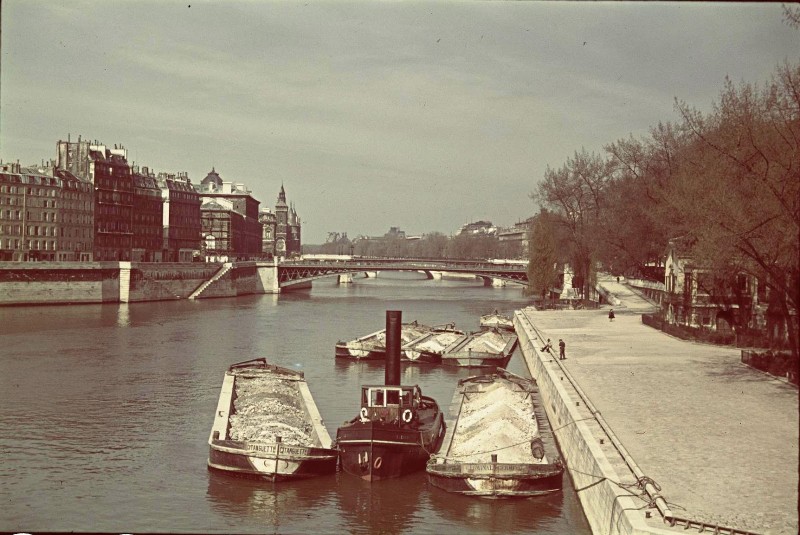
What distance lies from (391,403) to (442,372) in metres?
22.2

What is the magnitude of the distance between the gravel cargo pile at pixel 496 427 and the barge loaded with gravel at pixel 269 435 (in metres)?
3.61

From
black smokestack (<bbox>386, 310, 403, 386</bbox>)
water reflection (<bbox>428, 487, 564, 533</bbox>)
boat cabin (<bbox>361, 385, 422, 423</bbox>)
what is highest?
black smokestack (<bbox>386, 310, 403, 386</bbox>)

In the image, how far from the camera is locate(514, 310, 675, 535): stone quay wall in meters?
16.6

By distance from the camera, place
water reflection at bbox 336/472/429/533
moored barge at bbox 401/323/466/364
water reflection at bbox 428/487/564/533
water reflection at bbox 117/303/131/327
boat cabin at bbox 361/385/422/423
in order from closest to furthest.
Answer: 1. water reflection at bbox 428/487/564/533
2. water reflection at bbox 336/472/429/533
3. boat cabin at bbox 361/385/422/423
4. moored barge at bbox 401/323/466/364
5. water reflection at bbox 117/303/131/327

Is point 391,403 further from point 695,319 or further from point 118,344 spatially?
point 118,344

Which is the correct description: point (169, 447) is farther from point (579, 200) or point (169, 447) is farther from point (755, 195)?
point (579, 200)

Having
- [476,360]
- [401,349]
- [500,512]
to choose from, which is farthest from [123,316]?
[500,512]

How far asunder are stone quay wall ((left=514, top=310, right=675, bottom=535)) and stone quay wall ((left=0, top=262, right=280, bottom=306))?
67.0 metres

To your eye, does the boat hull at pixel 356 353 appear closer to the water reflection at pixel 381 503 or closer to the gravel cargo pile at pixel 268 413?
the gravel cargo pile at pixel 268 413

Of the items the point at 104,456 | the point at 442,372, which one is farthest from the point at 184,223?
the point at 104,456

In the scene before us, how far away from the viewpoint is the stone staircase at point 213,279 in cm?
10842

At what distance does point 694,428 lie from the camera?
23266 millimetres

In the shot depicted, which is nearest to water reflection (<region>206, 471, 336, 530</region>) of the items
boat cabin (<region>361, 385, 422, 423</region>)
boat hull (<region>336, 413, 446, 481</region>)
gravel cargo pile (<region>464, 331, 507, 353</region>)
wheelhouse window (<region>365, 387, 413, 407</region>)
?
boat hull (<region>336, 413, 446, 481</region>)

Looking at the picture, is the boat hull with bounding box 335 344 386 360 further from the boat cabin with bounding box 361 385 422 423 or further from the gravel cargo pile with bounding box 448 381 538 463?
the boat cabin with bounding box 361 385 422 423
